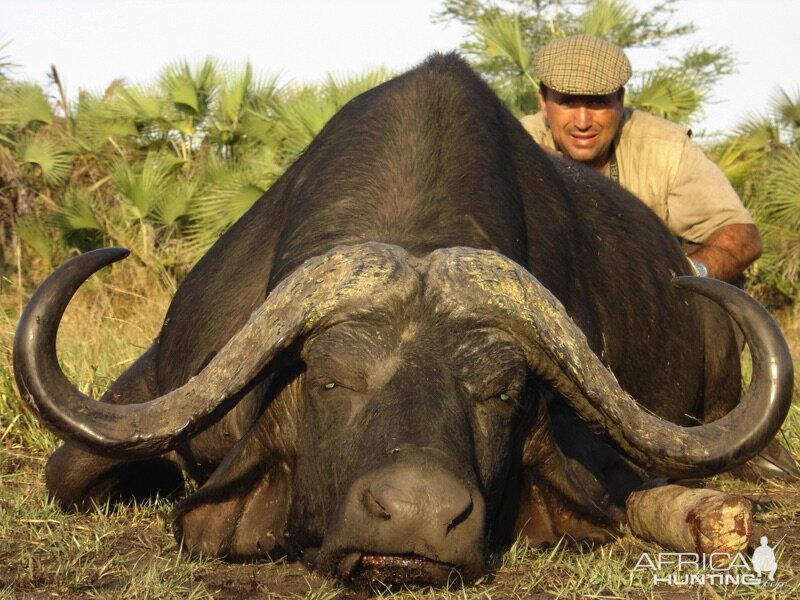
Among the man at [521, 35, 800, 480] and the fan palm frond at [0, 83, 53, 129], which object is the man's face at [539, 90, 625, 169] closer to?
the man at [521, 35, 800, 480]

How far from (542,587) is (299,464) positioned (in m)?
0.92

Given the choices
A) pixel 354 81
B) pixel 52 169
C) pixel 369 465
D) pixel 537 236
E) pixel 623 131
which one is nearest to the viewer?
pixel 369 465

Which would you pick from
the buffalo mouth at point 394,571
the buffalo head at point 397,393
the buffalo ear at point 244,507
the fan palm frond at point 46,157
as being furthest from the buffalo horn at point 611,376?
the fan palm frond at point 46,157

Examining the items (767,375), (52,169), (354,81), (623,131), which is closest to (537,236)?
(767,375)

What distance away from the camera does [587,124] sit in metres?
8.22

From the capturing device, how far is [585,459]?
15.9 feet

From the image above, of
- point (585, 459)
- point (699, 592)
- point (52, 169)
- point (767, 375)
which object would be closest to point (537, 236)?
point (585, 459)

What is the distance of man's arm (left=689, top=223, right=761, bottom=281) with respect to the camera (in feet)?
25.1

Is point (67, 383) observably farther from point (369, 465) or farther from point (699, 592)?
point (699, 592)

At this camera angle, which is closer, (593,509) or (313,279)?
(313,279)

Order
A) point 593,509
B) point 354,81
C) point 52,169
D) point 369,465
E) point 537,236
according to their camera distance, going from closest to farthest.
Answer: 1. point 369,465
2. point 593,509
3. point 537,236
4. point 354,81
5. point 52,169

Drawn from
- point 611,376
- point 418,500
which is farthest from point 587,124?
point 418,500

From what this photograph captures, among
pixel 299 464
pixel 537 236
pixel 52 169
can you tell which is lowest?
pixel 52 169

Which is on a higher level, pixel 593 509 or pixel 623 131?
pixel 623 131
